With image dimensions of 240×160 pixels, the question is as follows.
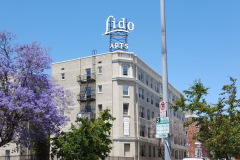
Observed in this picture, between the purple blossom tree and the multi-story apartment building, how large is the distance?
66.1 feet

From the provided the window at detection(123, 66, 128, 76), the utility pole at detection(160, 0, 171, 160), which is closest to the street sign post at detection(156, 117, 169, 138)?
the utility pole at detection(160, 0, 171, 160)

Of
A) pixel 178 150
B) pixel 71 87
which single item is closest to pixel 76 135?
pixel 71 87

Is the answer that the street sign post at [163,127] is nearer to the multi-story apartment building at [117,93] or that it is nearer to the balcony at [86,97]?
the multi-story apartment building at [117,93]

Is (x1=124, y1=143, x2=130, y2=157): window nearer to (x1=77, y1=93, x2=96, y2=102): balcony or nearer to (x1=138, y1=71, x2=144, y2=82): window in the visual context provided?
(x1=77, y1=93, x2=96, y2=102): balcony

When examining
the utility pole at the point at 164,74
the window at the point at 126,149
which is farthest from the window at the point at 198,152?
the utility pole at the point at 164,74

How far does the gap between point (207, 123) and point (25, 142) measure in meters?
19.5

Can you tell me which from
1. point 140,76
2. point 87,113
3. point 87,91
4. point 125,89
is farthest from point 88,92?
point 140,76

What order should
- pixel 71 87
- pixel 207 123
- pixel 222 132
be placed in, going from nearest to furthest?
1. pixel 222 132
2. pixel 207 123
3. pixel 71 87

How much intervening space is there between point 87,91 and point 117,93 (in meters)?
5.57

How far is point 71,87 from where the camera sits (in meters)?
62.0

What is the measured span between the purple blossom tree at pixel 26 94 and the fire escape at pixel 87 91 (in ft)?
68.9

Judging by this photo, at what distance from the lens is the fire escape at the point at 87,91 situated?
195ft

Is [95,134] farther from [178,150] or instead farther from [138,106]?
[178,150]

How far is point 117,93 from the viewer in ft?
190
